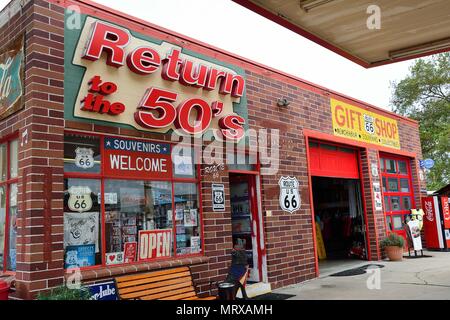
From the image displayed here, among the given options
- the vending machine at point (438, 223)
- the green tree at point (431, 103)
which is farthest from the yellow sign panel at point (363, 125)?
the green tree at point (431, 103)

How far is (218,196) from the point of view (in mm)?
8422

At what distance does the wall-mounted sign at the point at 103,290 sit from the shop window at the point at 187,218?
1589 mm

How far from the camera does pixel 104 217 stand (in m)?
6.77

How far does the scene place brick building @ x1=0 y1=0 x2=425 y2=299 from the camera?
243 inches

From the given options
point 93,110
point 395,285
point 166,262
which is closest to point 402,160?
point 395,285

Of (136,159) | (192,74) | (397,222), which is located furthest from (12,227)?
(397,222)

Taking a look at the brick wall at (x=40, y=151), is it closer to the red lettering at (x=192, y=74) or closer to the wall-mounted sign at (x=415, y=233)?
the red lettering at (x=192, y=74)

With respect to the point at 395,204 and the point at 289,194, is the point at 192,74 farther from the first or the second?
the point at 395,204

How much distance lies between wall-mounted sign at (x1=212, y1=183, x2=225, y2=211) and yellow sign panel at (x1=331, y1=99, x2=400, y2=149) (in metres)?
4.97

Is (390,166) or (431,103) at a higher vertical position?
(431,103)

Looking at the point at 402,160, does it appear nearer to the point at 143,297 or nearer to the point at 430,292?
the point at 430,292

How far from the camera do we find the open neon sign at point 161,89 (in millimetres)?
6750

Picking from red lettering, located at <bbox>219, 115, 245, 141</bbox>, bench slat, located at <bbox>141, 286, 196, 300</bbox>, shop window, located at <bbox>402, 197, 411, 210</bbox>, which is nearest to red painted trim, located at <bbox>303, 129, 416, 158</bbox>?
shop window, located at <bbox>402, 197, 411, 210</bbox>

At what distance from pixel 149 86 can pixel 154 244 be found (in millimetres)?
2786
